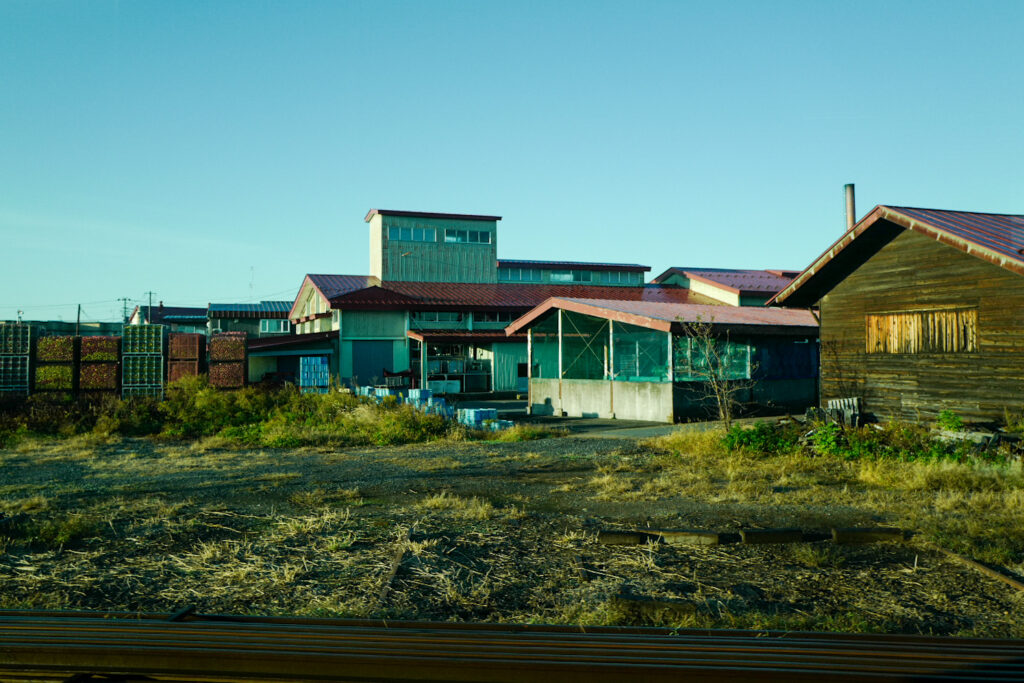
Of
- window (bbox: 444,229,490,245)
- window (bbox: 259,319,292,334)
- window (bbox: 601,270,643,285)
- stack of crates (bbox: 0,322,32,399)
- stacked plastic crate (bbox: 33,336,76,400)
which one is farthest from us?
window (bbox: 259,319,292,334)

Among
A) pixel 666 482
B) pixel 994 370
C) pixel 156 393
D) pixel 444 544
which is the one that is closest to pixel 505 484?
pixel 666 482

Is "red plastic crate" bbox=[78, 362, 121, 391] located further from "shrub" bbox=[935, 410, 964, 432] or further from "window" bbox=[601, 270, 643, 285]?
"window" bbox=[601, 270, 643, 285]

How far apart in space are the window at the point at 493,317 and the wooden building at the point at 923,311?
61.6 feet

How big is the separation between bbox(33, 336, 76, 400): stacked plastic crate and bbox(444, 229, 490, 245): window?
2103 centimetres

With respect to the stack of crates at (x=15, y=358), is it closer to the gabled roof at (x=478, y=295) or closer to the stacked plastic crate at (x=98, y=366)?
the stacked plastic crate at (x=98, y=366)

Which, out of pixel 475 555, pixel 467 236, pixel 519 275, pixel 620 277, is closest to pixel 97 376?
pixel 475 555

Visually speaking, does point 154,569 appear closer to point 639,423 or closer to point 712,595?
point 712,595

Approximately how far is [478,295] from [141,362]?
1721cm

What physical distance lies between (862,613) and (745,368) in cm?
1740

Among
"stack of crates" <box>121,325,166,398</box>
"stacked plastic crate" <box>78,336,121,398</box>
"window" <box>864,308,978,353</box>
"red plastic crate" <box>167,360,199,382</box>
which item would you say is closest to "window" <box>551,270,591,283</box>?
"red plastic crate" <box>167,360,199,382</box>

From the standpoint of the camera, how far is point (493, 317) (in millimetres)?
34438

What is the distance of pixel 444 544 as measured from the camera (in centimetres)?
666

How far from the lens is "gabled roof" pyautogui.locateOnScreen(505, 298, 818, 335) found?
1941 cm

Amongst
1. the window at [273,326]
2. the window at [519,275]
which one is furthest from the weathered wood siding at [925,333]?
the window at [273,326]
